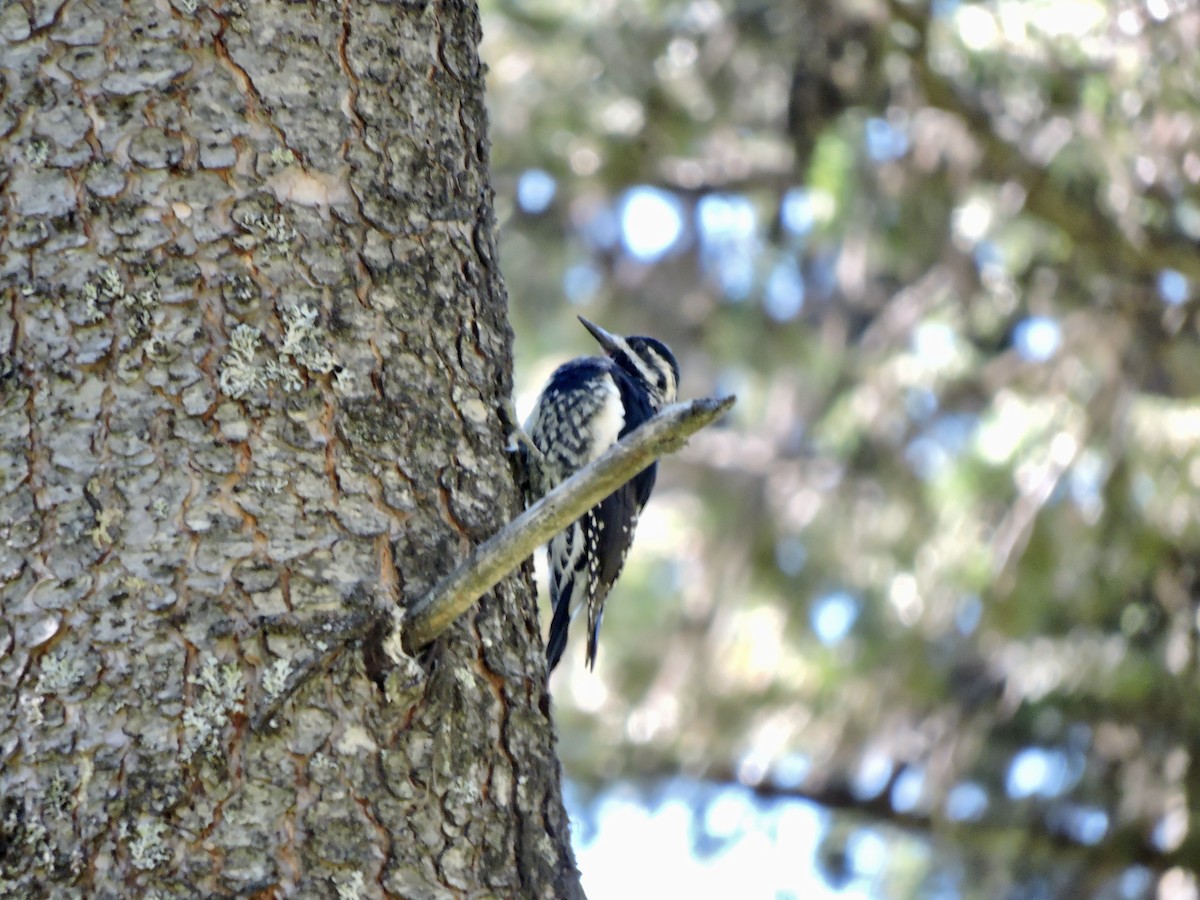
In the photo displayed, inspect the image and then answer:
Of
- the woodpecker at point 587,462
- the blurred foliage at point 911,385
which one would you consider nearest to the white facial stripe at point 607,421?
the woodpecker at point 587,462

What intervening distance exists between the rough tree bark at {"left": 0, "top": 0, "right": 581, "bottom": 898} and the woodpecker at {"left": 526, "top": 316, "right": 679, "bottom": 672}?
1.87m

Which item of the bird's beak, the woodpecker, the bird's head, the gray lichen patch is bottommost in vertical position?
the gray lichen patch

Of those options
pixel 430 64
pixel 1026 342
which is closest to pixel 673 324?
pixel 1026 342

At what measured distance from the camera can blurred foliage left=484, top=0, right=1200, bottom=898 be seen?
532cm

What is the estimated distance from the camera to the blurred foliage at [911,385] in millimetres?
5316

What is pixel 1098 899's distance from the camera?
6.02 m

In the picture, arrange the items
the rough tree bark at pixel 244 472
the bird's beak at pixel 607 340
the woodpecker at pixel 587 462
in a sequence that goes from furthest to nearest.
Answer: the bird's beak at pixel 607 340 < the woodpecker at pixel 587 462 < the rough tree bark at pixel 244 472

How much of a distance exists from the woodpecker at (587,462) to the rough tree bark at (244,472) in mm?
1870

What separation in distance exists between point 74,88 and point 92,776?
0.87 meters

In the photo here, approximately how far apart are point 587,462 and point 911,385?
2718 millimetres

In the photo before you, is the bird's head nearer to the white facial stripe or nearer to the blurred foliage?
the white facial stripe

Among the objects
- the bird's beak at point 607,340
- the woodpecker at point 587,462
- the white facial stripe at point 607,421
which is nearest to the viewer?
the woodpecker at point 587,462

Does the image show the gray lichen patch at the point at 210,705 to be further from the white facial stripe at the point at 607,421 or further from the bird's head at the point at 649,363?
the bird's head at the point at 649,363

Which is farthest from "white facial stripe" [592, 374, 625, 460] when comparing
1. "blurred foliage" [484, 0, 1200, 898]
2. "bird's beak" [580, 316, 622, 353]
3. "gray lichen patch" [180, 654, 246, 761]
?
"gray lichen patch" [180, 654, 246, 761]
